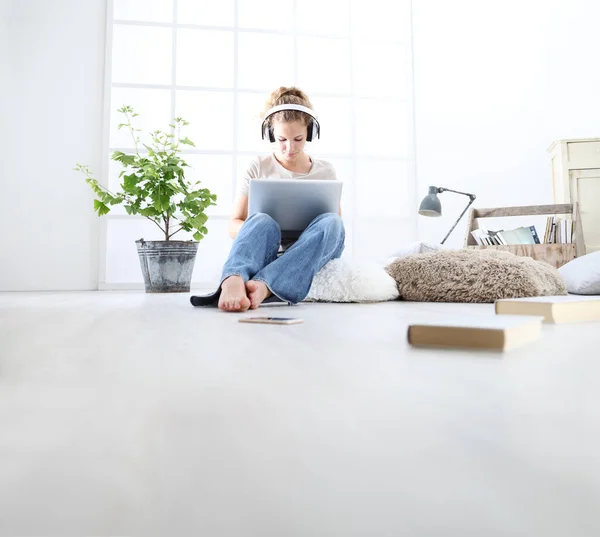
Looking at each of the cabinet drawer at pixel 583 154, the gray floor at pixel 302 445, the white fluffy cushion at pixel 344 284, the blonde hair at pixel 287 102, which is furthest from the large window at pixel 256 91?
the gray floor at pixel 302 445

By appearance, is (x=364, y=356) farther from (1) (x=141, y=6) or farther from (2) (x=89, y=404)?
(1) (x=141, y=6)

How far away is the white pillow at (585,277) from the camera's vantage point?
2139 mm

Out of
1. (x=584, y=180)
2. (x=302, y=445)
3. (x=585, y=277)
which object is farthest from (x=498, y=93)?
(x=302, y=445)

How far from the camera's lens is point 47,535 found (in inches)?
9.2

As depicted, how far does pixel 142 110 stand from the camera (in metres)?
4.15

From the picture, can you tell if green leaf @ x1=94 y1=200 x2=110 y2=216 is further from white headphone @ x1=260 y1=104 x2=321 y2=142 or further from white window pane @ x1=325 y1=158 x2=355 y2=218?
white window pane @ x1=325 y1=158 x2=355 y2=218

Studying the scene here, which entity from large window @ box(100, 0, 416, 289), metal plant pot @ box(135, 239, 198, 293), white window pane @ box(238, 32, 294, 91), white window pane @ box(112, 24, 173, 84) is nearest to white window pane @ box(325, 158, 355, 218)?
large window @ box(100, 0, 416, 289)

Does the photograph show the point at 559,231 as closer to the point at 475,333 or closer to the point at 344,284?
the point at 344,284

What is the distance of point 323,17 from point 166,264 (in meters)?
Result: 2.77

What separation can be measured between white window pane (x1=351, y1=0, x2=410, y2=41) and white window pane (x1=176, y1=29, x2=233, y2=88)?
1.14m

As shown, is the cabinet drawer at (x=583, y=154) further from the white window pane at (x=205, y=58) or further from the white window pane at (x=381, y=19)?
the white window pane at (x=205, y=58)

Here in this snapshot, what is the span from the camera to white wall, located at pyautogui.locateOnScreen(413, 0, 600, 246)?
436 cm

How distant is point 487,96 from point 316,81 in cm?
152

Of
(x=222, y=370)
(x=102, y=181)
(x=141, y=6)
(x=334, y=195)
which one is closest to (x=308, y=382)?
(x=222, y=370)
